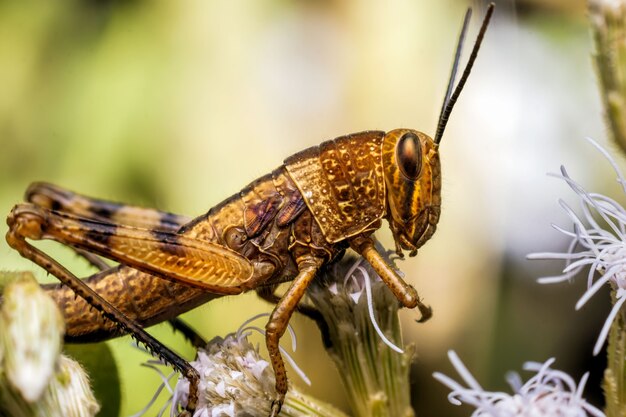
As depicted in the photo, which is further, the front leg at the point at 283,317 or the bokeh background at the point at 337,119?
the bokeh background at the point at 337,119

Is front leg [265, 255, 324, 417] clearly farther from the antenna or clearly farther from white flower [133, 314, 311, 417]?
the antenna

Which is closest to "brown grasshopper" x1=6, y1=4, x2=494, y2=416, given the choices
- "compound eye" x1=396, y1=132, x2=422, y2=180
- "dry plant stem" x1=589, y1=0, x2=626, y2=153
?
"compound eye" x1=396, y1=132, x2=422, y2=180

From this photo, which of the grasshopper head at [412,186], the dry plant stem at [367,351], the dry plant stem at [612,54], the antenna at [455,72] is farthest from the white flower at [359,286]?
the dry plant stem at [612,54]

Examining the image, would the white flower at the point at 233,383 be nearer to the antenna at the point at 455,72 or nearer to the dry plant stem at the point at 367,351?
the dry plant stem at the point at 367,351

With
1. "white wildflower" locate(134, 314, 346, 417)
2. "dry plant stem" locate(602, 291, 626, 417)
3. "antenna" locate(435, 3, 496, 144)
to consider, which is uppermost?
"antenna" locate(435, 3, 496, 144)

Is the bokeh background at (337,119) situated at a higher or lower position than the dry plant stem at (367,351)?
higher

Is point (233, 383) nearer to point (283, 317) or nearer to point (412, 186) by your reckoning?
point (283, 317)
